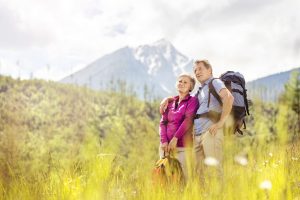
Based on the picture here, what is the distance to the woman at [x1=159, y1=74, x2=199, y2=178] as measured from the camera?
17.7 ft

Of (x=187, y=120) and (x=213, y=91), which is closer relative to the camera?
(x=213, y=91)

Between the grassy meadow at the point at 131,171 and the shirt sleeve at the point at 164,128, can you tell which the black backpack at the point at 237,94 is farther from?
the grassy meadow at the point at 131,171

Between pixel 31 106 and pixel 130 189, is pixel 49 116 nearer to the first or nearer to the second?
pixel 31 106

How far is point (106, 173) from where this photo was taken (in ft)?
9.95

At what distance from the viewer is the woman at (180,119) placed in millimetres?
5391

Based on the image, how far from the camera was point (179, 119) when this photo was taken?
18.1 ft

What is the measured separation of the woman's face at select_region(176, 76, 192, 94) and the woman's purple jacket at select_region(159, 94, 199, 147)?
80 millimetres

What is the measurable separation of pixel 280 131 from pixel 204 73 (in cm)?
272

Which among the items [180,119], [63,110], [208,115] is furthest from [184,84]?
[63,110]

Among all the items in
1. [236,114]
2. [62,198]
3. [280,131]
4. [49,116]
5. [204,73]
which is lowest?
[62,198]

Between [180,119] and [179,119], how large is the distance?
14 millimetres

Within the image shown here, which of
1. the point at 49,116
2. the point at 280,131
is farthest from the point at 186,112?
the point at 49,116

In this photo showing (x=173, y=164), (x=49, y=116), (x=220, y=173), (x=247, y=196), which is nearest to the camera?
(x=247, y=196)

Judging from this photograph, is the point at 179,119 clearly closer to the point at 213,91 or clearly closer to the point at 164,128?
the point at 164,128
